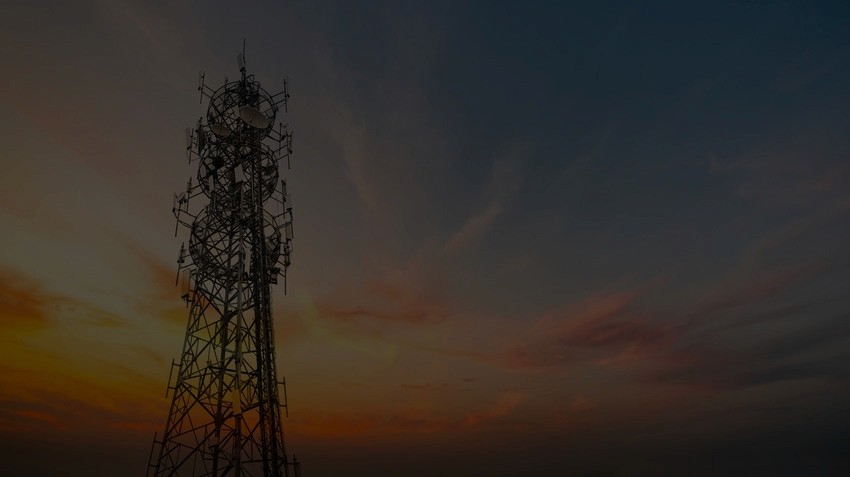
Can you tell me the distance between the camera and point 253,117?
30641 millimetres

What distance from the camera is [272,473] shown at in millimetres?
23844

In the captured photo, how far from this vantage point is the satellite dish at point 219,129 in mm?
30047

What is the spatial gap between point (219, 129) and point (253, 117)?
2.40 m

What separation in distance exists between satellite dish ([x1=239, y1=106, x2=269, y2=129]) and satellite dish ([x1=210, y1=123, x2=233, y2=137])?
4.75 feet

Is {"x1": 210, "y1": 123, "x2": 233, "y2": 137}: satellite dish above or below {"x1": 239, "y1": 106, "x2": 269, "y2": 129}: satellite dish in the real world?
below

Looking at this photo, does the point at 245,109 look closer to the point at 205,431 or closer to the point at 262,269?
the point at 262,269

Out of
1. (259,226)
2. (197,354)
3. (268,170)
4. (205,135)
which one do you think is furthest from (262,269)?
(205,135)

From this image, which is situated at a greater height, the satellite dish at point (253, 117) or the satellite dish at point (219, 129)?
the satellite dish at point (253, 117)

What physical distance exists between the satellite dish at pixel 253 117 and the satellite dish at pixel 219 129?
1448mm

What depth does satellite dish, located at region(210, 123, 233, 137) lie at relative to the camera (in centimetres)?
3005

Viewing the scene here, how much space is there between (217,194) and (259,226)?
377 cm

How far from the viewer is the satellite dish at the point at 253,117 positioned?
30.3 m

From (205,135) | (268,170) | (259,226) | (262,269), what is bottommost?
(262,269)

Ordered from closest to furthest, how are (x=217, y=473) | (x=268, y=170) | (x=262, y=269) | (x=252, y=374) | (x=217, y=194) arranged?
(x=217, y=473), (x=252, y=374), (x=262, y=269), (x=217, y=194), (x=268, y=170)
